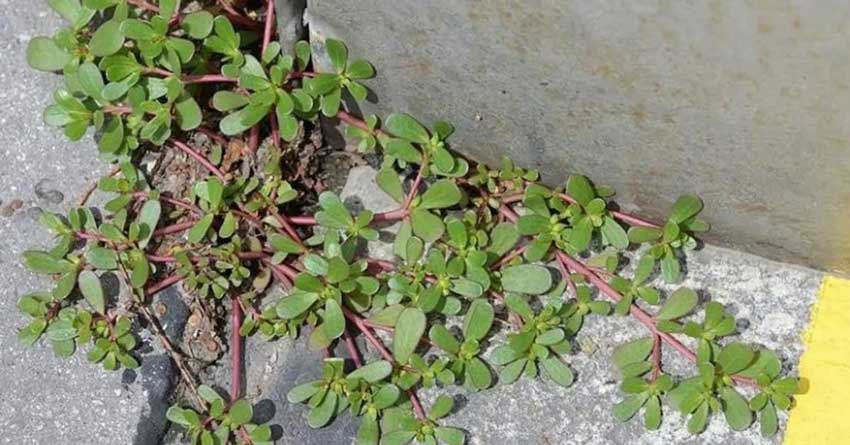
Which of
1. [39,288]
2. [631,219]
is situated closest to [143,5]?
[39,288]

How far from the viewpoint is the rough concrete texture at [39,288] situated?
228 centimetres

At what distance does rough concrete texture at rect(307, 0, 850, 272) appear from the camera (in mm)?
1742

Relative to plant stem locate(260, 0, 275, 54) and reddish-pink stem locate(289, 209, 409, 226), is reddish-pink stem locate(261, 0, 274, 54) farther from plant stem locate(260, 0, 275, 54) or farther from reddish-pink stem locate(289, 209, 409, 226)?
reddish-pink stem locate(289, 209, 409, 226)

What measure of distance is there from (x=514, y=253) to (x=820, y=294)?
1.92 ft

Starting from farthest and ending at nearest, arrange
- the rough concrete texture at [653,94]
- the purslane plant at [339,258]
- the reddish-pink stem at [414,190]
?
the reddish-pink stem at [414,190] → the purslane plant at [339,258] → the rough concrete texture at [653,94]

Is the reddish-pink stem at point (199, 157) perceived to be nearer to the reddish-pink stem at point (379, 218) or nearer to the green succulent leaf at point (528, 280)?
the reddish-pink stem at point (379, 218)

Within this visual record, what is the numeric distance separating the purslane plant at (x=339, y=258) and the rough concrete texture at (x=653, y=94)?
59 millimetres

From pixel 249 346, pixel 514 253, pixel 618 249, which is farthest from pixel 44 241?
pixel 618 249

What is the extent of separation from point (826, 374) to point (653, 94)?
27.4 inches

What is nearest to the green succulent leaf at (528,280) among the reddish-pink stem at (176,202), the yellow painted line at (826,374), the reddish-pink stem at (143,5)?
the yellow painted line at (826,374)

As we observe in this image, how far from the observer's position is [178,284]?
238cm

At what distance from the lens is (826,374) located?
2.28 m

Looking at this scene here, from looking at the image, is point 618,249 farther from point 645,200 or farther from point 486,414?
point 486,414

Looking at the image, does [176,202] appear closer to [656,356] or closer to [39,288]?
[39,288]
